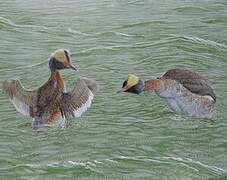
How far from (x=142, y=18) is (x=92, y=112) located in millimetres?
1973

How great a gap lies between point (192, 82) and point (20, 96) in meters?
0.81

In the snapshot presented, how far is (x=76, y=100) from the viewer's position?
10.3 ft

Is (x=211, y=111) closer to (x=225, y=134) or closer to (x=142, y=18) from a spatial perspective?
(x=225, y=134)

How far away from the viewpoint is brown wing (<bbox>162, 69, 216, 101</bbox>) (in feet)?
10.7

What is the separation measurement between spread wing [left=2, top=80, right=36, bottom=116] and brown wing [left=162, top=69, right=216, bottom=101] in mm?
667

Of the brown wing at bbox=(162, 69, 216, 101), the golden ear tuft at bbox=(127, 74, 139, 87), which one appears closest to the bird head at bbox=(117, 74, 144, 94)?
the golden ear tuft at bbox=(127, 74, 139, 87)

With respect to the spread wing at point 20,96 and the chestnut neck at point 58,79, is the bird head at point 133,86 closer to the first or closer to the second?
the chestnut neck at point 58,79

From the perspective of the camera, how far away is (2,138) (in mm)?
3113

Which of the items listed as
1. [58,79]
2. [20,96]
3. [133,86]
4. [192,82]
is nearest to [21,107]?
[20,96]

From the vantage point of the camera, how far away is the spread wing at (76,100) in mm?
3123

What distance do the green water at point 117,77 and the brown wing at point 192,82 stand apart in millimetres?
139

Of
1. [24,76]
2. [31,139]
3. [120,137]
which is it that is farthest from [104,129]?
[24,76]

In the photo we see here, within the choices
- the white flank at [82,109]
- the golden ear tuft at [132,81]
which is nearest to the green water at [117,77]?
the white flank at [82,109]

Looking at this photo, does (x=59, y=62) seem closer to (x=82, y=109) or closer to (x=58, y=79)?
(x=58, y=79)
